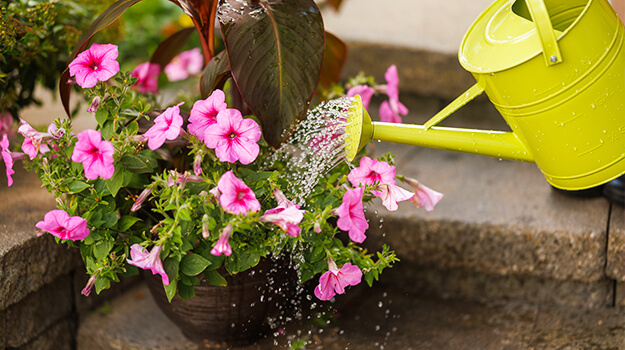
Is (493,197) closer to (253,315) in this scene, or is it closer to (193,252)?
(253,315)

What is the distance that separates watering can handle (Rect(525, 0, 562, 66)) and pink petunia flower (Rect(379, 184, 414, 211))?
31cm

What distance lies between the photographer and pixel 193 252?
105 cm

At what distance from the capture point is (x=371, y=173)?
3.48ft

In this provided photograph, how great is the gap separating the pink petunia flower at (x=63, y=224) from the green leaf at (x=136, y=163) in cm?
12

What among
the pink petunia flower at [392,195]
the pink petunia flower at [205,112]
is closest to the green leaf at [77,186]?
the pink petunia flower at [205,112]

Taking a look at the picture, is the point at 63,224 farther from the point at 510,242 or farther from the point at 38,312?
the point at 510,242

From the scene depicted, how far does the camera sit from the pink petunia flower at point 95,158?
3.04 feet

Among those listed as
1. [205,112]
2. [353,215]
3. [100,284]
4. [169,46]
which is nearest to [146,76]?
[169,46]

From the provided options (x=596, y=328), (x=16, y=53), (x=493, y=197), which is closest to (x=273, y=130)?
(x=16, y=53)

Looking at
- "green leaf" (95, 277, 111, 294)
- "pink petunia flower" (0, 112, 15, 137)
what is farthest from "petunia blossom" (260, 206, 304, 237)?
"pink petunia flower" (0, 112, 15, 137)

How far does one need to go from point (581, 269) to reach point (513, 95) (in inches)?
23.1

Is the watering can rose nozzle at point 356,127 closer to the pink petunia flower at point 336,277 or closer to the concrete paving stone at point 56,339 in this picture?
the pink petunia flower at point 336,277

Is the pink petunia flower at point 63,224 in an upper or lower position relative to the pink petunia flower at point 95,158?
lower

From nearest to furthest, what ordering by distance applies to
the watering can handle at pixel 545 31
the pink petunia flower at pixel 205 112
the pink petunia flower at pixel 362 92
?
the watering can handle at pixel 545 31
the pink petunia flower at pixel 205 112
the pink petunia flower at pixel 362 92
